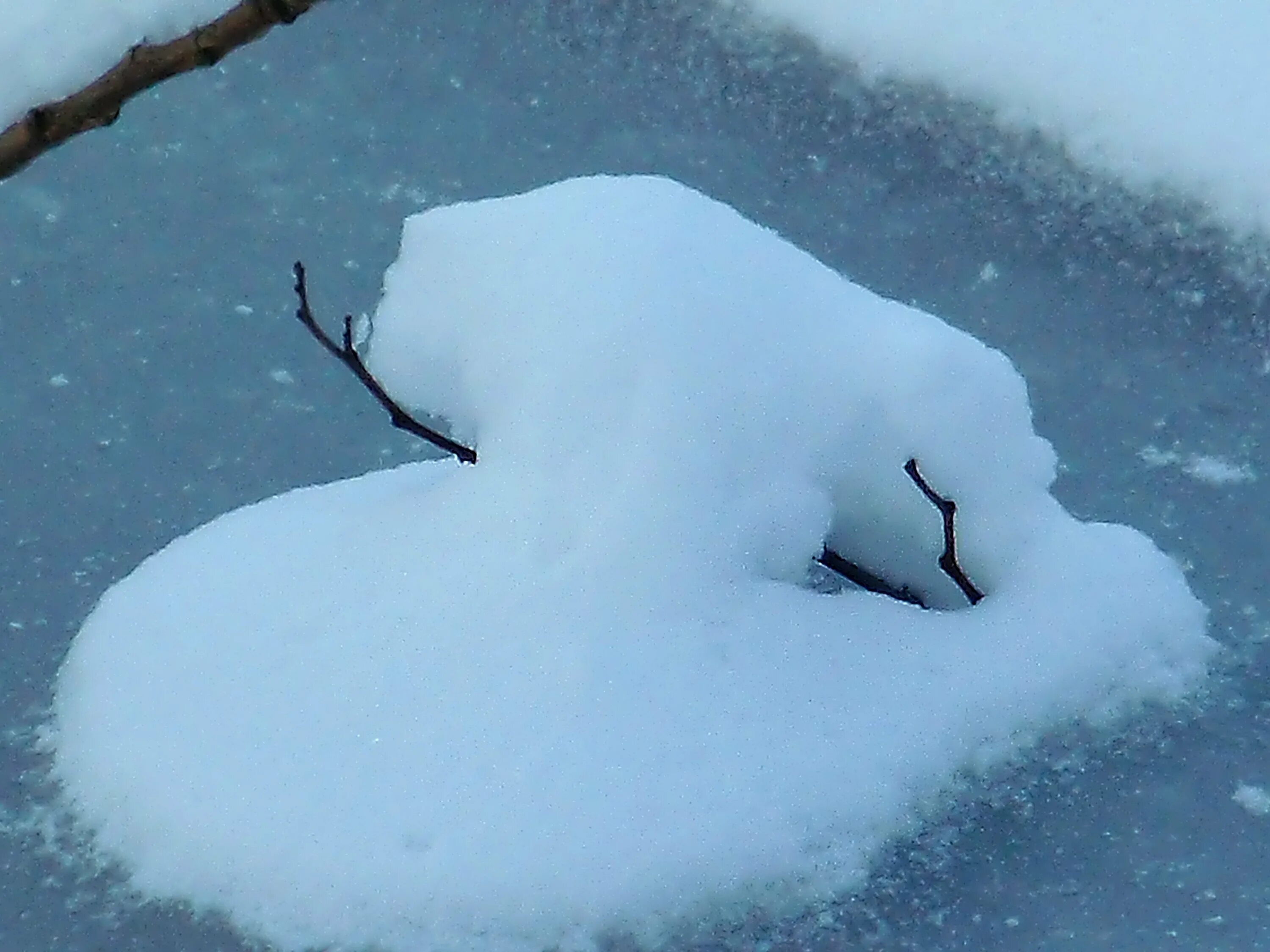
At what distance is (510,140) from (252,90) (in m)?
0.23

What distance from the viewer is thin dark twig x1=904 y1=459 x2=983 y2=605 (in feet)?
2.85

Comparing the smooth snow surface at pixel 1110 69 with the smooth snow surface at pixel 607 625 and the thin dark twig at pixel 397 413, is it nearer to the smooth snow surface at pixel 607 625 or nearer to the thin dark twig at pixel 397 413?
the smooth snow surface at pixel 607 625

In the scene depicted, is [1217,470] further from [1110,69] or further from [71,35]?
[71,35]

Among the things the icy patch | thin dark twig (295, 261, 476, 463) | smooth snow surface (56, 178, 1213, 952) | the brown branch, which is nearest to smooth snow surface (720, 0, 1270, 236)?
the icy patch

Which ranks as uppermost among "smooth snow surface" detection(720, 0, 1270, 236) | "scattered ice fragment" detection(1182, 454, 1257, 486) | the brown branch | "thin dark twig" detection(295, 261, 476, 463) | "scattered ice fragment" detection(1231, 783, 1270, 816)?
the brown branch

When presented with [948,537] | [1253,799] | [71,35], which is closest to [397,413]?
[948,537]

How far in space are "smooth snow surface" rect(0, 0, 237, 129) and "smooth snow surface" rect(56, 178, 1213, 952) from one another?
0.58 metres

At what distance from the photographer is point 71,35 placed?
1422 millimetres

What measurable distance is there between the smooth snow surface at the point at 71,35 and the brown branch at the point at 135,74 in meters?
0.99


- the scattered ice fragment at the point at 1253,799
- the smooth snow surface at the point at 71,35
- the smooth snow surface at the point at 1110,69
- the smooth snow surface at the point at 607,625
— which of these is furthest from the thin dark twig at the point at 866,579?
the smooth snow surface at the point at 71,35

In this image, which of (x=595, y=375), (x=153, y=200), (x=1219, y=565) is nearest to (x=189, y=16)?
(x=153, y=200)

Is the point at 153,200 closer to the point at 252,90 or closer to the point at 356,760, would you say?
the point at 252,90

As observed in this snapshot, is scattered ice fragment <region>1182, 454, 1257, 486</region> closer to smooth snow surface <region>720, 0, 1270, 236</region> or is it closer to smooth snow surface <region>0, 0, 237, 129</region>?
smooth snow surface <region>720, 0, 1270, 236</region>

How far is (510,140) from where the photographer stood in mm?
1397
